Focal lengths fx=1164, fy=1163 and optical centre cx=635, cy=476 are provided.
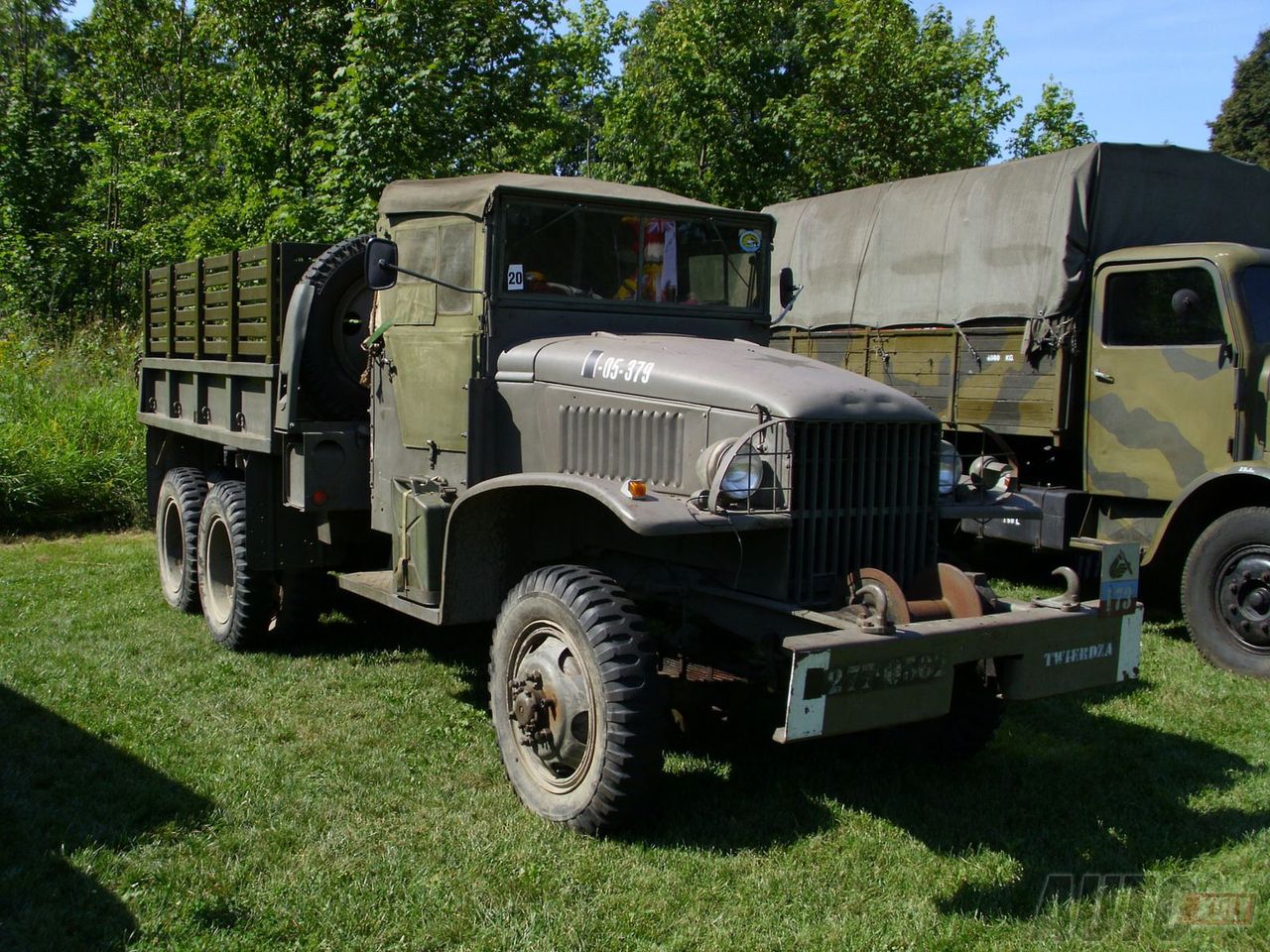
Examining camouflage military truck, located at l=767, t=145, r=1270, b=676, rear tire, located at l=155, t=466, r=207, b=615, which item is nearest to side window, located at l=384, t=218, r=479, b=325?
camouflage military truck, located at l=767, t=145, r=1270, b=676

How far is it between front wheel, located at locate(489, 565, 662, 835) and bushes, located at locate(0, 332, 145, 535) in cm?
817

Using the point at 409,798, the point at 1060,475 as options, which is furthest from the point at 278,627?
the point at 1060,475

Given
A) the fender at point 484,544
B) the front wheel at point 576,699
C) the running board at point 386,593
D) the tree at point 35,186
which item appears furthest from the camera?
the tree at point 35,186

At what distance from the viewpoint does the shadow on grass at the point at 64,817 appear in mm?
3424

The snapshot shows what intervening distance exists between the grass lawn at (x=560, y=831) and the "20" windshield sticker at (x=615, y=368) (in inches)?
63.2

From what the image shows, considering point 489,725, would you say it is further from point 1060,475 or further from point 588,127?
point 588,127

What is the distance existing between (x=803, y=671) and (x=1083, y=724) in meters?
2.66

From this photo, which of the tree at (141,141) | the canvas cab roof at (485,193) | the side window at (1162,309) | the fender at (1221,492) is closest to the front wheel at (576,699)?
the canvas cab roof at (485,193)

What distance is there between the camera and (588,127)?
681 inches

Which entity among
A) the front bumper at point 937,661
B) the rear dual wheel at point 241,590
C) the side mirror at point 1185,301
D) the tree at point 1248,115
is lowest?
the rear dual wheel at point 241,590

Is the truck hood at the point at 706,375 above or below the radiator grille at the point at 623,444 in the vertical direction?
above

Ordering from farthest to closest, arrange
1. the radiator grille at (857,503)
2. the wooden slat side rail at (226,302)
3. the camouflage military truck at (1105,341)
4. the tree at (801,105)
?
the tree at (801,105) → the camouflage military truck at (1105,341) → the wooden slat side rail at (226,302) → the radiator grille at (857,503)

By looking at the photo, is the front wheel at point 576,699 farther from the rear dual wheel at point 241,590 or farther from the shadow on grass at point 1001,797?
the rear dual wheel at point 241,590

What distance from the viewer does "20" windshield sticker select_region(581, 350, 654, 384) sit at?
4484 millimetres
